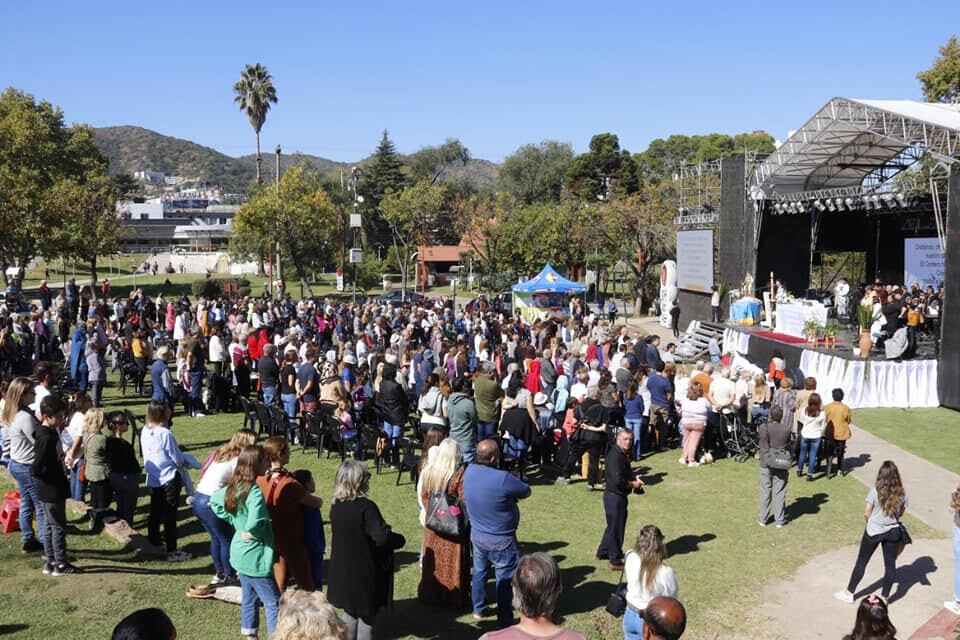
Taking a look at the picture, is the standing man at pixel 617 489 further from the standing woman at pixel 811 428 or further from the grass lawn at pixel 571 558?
the standing woman at pixel 811 428

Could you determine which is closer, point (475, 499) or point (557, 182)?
point (475, 499)

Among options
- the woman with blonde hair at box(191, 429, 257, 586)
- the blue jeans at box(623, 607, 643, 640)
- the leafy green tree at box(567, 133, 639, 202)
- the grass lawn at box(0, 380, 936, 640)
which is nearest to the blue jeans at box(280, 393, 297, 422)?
the grass lawn at box(0, 380, 936, 640)

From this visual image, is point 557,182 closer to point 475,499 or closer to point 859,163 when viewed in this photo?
point 859,163

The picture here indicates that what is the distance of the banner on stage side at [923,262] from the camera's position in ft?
74.9

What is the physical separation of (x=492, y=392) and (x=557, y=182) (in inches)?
2462

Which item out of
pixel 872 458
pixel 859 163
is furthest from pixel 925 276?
pixel 872 458

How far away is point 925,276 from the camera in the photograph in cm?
2344

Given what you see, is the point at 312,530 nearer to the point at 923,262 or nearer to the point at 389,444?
the point at 389,444

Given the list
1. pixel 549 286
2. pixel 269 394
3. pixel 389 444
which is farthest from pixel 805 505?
pixel 549 286

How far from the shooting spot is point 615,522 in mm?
6824

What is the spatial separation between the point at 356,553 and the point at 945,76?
133ft

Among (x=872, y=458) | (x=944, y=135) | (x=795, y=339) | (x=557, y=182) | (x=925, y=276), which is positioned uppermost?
(x=557, y=182)

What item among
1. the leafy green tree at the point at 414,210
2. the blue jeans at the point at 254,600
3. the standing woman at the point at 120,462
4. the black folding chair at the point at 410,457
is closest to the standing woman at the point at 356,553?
the blue jeans at the point at 254,600

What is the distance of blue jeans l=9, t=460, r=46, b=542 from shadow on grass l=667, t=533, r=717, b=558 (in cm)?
576
